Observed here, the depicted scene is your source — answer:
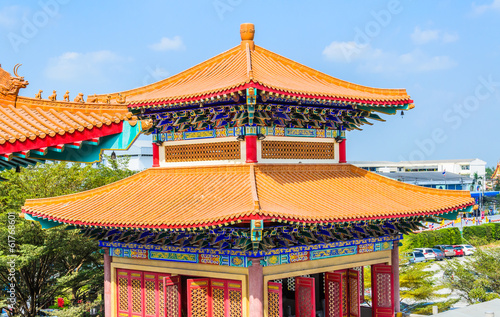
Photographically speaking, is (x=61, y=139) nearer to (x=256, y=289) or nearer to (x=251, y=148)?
(x=256, y=289)

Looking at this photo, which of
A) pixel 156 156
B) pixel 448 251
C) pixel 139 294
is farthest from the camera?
pixel 448 251

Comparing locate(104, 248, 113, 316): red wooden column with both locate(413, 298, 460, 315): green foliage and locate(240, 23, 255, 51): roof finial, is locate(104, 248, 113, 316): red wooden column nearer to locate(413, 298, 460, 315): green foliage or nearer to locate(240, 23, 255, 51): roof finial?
locate(240, 23, 255, 51): roof finial

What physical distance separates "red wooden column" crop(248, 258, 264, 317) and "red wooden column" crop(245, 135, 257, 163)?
268cm

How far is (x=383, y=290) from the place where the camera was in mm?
16500

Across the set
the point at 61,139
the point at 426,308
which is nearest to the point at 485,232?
the point at 426,308

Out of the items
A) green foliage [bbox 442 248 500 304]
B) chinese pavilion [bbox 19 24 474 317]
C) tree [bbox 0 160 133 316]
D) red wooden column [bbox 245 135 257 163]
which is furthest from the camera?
green foliage [bbox 442 248 500 304]

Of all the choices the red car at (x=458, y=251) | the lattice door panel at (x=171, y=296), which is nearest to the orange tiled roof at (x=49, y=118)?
the lattice door panel at (x=171, y=296)

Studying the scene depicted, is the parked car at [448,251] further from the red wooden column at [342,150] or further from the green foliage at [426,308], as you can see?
the red wooden column at [342,150]

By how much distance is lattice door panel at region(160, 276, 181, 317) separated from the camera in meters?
14.5

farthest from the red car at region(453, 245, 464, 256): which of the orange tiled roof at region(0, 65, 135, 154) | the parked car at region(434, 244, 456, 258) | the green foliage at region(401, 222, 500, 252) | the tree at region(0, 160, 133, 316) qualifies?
the orange tiled roof at region(0, 65, 135, 154)

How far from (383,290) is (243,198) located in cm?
578

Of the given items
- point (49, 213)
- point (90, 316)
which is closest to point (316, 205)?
point (49, 213)

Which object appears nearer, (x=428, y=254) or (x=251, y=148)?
(x=251, y=148)

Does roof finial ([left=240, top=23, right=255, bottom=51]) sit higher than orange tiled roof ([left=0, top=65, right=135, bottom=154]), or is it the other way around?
roof finial ([left=240, top=23, right=255, bottom=51])
